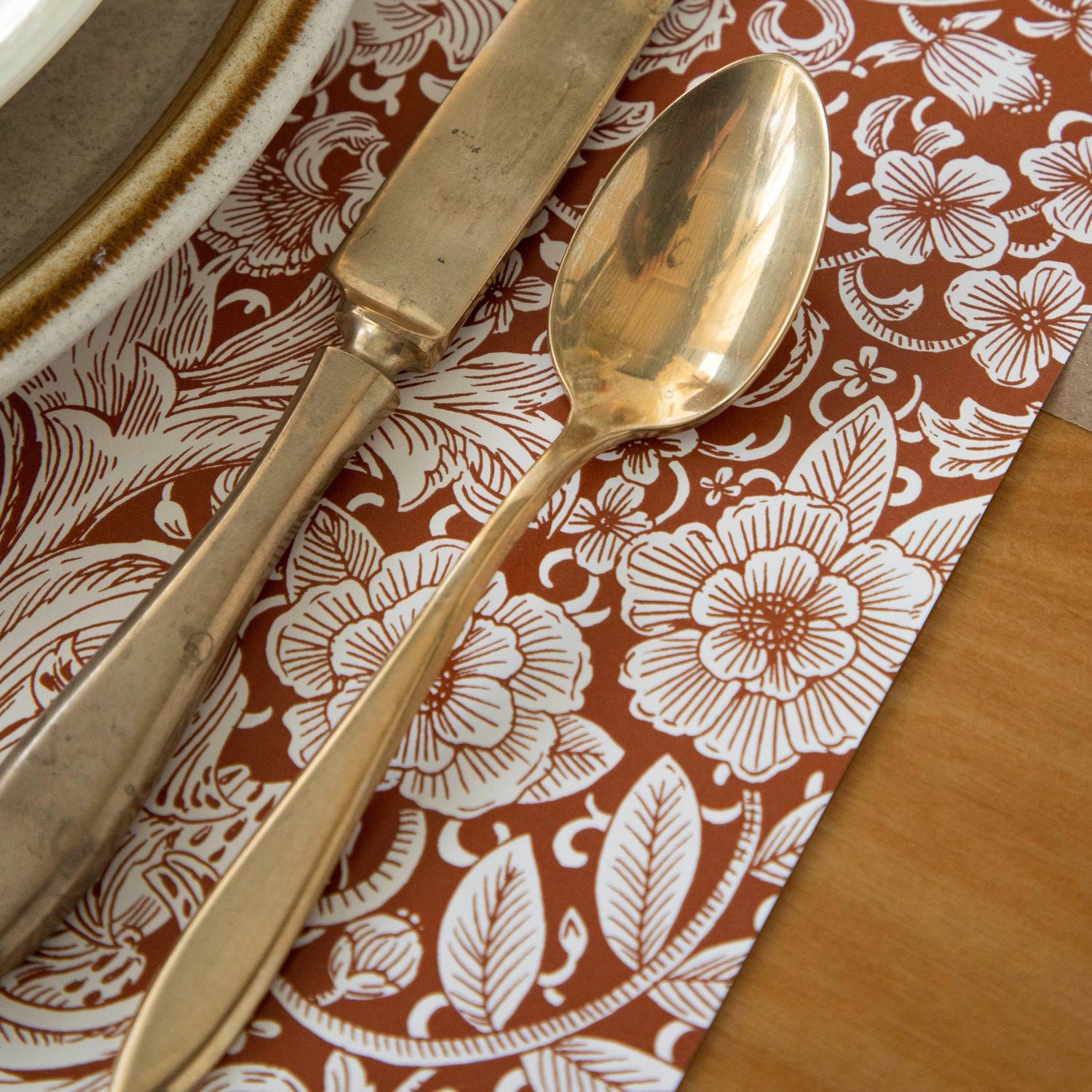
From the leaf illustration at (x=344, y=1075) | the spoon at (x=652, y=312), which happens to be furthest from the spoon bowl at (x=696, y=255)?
the leaf illustration at (x=344, y=1075)

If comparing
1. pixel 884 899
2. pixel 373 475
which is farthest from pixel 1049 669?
pixel 373 475

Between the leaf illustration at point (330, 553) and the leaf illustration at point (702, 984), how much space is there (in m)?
0.16

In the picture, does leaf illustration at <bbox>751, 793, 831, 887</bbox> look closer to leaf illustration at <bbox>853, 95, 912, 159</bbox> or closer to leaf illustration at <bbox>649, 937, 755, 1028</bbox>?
leaf illustration at <bbox>649, 937, 755, 1028</bbox>

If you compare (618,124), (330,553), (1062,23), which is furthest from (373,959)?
(1062,23)

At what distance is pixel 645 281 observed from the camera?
0.35 metres

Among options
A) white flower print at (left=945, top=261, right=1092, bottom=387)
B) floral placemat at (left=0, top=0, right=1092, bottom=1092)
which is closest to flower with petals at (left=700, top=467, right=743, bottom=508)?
floral placemat at (left=0, top=0, right=1092, bottom=1092)

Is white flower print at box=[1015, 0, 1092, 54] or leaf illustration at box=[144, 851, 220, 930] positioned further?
white flower print at box=[1015, 0, 1092, 54]

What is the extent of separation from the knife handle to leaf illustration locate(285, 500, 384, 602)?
19 mm

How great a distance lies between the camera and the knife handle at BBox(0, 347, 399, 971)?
10.5 inches

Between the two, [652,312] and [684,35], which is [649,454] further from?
[684,35]

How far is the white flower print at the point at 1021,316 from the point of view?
1.15ft

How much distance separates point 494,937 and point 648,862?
0.05 metres

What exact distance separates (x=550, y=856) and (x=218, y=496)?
173 mm

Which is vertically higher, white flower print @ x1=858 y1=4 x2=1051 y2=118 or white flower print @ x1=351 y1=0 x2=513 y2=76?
white flower print @ x1=858 y1=4 x2=1051 y2=118
